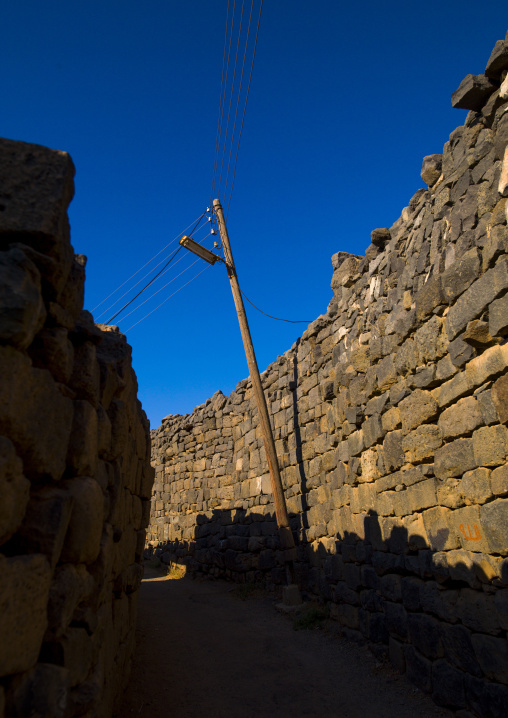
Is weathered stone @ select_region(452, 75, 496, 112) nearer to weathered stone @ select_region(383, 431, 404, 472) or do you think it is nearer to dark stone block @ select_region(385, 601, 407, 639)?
weathered stone @ select_region(383, 431, 404, 472)

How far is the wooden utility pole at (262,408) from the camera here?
26.2 ft

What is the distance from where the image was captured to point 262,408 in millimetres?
8703

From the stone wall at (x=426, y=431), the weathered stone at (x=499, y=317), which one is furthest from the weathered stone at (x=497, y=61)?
the weathered stone at (x=499, y=317)

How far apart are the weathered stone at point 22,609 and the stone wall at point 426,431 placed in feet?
9.95

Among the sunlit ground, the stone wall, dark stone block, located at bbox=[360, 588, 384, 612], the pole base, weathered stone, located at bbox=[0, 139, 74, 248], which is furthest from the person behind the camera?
the sunlit ground

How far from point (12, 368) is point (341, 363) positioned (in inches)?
215

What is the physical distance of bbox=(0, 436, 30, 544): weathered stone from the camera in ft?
5.10

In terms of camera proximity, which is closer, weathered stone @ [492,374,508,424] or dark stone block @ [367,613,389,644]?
weathered stone @ [492,374,508,424]

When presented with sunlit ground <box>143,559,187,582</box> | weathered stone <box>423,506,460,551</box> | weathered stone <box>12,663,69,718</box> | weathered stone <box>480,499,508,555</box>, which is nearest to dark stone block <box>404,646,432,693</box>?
weathered stone <box>423,506,460,551</box>

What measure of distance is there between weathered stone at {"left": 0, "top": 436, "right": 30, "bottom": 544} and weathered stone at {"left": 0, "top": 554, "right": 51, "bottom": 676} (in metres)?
0.10

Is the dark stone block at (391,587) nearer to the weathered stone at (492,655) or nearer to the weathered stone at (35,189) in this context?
the weathered stone at (492,655)

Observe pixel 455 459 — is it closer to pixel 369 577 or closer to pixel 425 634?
pixel 425 634

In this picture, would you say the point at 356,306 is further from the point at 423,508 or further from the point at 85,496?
the point at 85,496

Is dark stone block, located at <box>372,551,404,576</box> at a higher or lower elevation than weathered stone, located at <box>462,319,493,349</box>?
lower
